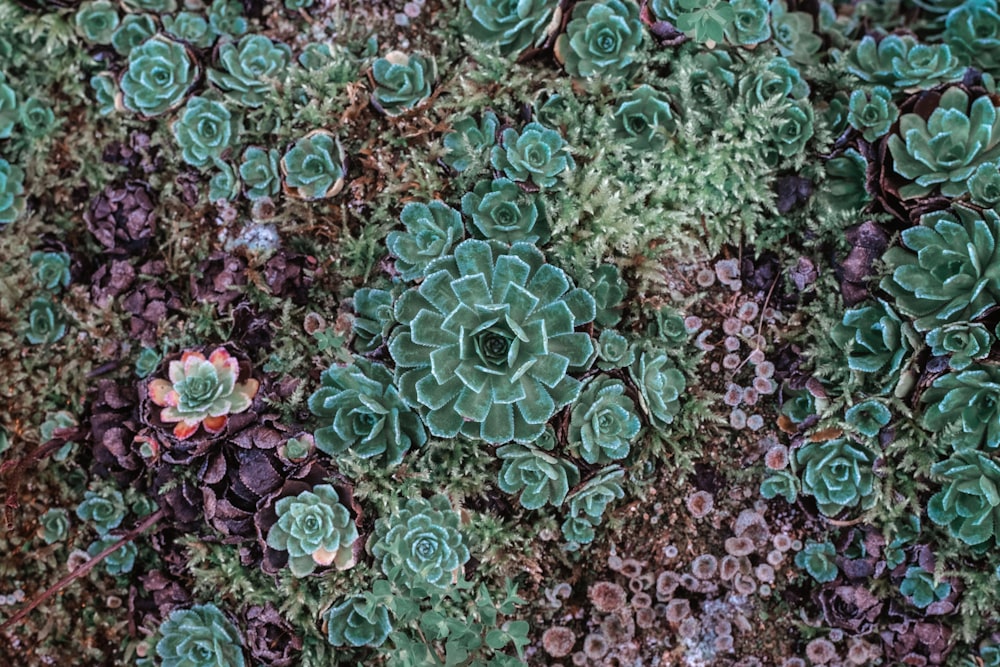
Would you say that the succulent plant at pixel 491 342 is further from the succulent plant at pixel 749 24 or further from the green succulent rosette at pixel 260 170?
the succulent plant at pixel 749 24

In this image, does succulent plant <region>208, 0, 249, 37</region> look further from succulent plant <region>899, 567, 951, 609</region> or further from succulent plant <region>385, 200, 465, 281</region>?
succulent plant <region>899, 567, 951, 609</region>

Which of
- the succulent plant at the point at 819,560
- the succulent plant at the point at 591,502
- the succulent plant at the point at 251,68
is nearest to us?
the succulent plant at the point at 591,502

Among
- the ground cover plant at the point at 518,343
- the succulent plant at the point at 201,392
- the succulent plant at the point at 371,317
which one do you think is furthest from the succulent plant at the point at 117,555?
the succulent plant at the point at 371,317

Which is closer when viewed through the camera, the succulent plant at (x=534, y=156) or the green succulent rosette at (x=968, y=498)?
the green succulent rosette at (x=968, y=498)

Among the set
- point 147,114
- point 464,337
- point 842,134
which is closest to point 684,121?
point 842,134

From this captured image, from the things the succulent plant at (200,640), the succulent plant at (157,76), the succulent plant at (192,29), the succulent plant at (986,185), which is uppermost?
the succulent plant at (986,185)

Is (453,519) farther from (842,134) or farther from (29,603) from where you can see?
(842,134)

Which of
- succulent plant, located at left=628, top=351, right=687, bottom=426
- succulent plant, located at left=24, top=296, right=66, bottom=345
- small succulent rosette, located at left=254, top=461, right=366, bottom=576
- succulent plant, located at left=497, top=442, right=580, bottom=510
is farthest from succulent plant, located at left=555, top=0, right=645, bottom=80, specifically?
succulent plant, located at left=24, top=296, right=66, bottom=345
